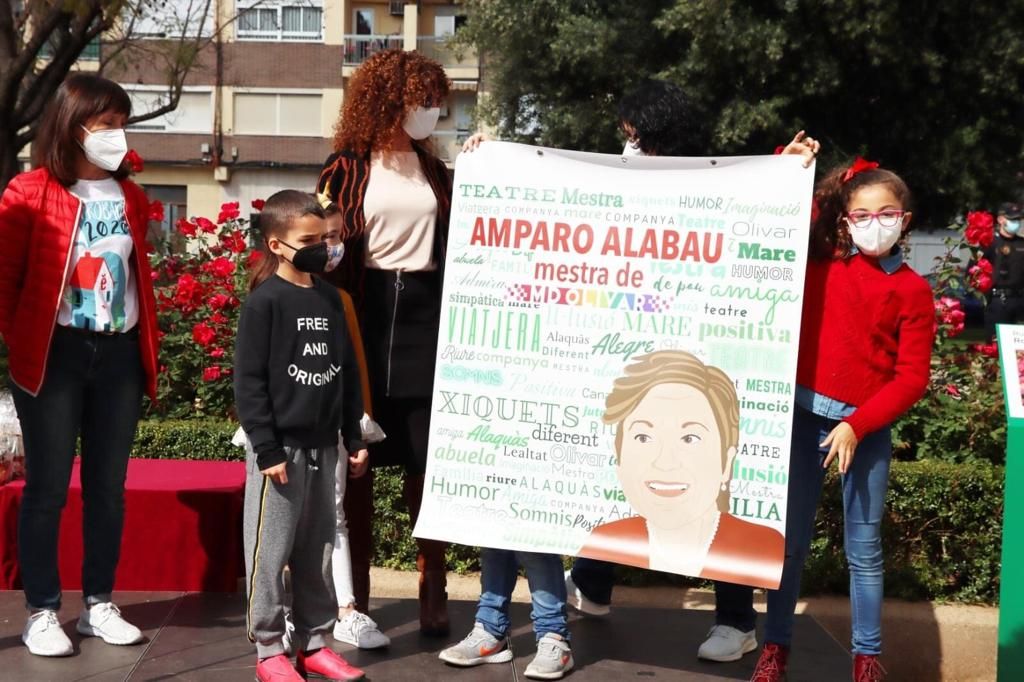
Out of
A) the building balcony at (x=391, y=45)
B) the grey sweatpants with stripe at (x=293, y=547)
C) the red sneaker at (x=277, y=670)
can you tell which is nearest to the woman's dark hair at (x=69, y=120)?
the grey sweatpants with stripe at (x=293, y=547)

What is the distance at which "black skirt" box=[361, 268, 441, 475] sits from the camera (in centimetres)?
430

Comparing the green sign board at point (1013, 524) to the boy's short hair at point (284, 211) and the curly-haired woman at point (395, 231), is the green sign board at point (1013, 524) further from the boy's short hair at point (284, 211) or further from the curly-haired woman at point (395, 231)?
the boy's short hair at point (284, 211)

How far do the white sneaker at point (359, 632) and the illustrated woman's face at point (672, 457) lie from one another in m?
1.08

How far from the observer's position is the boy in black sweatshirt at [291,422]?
377cm

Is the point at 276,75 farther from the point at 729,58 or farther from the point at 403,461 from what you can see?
the point at 403,461

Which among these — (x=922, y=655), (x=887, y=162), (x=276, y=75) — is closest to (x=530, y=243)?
(x=922, y=655)

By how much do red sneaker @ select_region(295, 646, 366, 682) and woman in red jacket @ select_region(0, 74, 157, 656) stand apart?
0.71 meters

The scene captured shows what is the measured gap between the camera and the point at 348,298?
4156 millimetres

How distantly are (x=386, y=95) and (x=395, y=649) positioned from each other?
1967 millimetres

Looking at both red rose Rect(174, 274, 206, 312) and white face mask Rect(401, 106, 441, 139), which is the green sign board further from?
red rose Rect(174, 274, 206, 312)

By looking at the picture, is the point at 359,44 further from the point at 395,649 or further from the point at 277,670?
the point at 277,670

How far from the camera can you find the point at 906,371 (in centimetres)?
382

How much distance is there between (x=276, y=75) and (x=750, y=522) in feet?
119

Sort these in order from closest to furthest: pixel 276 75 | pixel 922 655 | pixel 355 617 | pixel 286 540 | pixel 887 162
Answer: pixel 286 540 → pixel 355 617 → pixel 922 655 → pixel 887 162 → pixel 276 75
